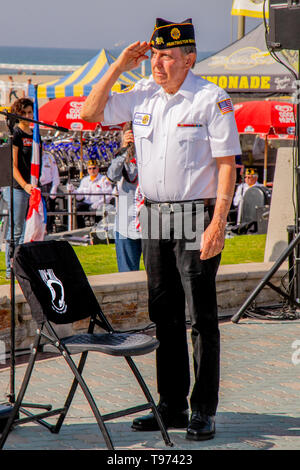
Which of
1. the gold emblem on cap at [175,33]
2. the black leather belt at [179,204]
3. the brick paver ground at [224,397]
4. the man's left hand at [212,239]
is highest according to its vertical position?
the gold emblem on cap at [175,33]

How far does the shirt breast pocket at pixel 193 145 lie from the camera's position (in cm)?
410

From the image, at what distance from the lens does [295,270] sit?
7.34 m

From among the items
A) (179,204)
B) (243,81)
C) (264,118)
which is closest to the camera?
(179,204)

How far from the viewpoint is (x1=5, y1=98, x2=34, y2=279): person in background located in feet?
26.5

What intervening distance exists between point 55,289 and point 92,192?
37.7ft

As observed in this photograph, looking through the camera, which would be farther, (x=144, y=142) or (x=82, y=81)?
(x=82, y=81)

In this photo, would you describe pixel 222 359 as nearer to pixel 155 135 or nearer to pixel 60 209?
pixel 155 135

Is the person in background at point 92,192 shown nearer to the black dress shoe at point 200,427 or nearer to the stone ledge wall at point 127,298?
the stone ledge wall at point 127,298

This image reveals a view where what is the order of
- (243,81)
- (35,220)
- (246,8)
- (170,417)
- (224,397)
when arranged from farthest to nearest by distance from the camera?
(243,81)
(246,8)
(35,220)
(224,397)
(170,417)

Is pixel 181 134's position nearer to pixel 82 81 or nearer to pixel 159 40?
pixel 159 40

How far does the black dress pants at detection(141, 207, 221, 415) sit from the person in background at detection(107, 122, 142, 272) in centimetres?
302

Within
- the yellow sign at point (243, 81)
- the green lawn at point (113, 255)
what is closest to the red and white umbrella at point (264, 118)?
the yellow sign at point (243, 81)

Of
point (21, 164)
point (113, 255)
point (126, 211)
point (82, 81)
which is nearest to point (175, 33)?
point (126, 211)

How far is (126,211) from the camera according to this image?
24.5 feet
